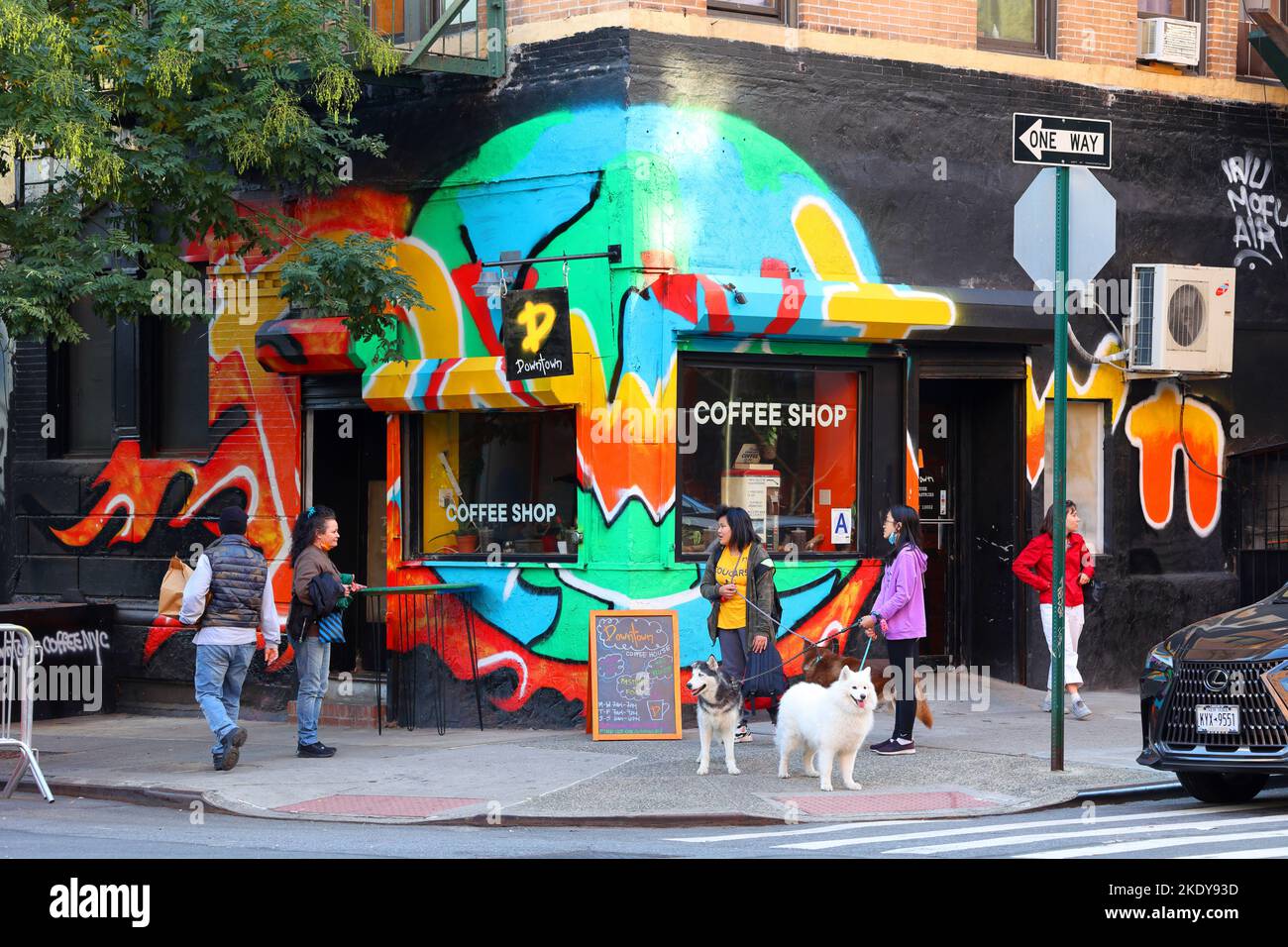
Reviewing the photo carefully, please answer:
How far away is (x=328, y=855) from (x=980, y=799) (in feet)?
14.1

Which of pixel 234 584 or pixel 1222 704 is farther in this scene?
pixel 234 584

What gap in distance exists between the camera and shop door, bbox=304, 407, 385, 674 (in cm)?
1686

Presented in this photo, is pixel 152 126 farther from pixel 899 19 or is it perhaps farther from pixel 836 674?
pixel 836 674

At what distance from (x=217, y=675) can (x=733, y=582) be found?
3830 millimetres

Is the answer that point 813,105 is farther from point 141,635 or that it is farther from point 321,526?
point 141,635

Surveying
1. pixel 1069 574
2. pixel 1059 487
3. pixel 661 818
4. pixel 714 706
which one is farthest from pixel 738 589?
pixel 1069 574

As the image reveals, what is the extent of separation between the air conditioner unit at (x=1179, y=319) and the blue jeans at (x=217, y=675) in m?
8.47

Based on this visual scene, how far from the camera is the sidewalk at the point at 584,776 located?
11.4 meters

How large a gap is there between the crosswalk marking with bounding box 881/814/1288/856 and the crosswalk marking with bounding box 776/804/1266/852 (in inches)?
5.3

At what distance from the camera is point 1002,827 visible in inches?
417

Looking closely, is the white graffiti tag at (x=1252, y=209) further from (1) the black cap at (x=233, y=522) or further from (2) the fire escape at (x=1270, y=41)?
(1) the black cap at (x=233, y=522)

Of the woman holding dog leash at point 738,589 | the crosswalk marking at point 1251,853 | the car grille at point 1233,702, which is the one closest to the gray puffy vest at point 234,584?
the woman holding dog leash at point 738,589

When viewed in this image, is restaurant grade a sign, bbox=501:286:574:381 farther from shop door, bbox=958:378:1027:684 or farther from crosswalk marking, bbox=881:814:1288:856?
crosswalk marking, bbox=881:814:1288:856

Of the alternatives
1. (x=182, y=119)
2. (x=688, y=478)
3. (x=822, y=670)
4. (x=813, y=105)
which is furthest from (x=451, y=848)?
(x=813, y=105)
